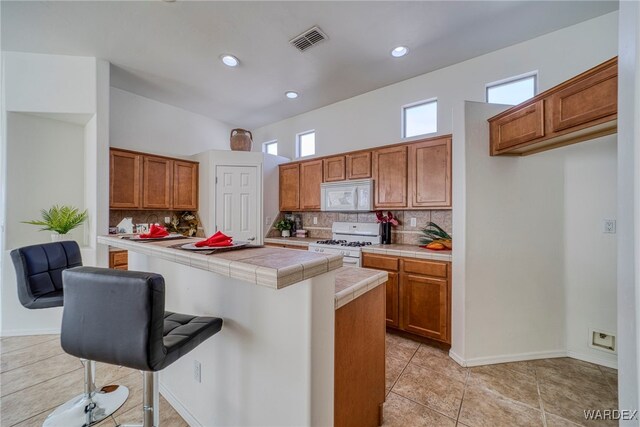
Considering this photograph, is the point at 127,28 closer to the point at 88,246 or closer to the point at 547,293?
the point at 88,246

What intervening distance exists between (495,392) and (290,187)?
365 centimetres

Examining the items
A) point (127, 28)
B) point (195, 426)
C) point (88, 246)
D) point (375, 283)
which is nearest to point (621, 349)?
point (375, 283)

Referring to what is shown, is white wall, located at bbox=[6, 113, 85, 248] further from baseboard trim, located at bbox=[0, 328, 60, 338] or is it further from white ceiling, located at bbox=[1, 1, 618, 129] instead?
baseboard trim, located at bbox=[0, 328, 60, 338]

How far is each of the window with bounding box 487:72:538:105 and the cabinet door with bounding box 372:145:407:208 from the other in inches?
46.3

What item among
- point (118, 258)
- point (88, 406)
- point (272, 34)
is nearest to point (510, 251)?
point (272, 34)

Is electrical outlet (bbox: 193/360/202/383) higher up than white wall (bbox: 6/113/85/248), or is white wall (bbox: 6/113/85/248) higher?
white wall (bbox: 6/113/85/248)

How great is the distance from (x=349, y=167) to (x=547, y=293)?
8.59 feet

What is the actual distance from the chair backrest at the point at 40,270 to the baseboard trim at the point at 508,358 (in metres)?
3.23

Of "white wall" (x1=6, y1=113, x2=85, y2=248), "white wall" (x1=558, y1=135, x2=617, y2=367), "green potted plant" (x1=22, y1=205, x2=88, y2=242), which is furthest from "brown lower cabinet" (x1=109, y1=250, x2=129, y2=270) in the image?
"white wall" (x1=558, y1=135, x2=617, y2=367)

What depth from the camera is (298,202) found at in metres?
4.25

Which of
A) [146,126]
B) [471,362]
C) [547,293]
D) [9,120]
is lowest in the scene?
[471,362]

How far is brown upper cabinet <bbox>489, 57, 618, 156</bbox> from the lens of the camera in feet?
4.91

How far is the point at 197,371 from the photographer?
1534 millimetres

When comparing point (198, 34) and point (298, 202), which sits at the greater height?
point (198, 34)
